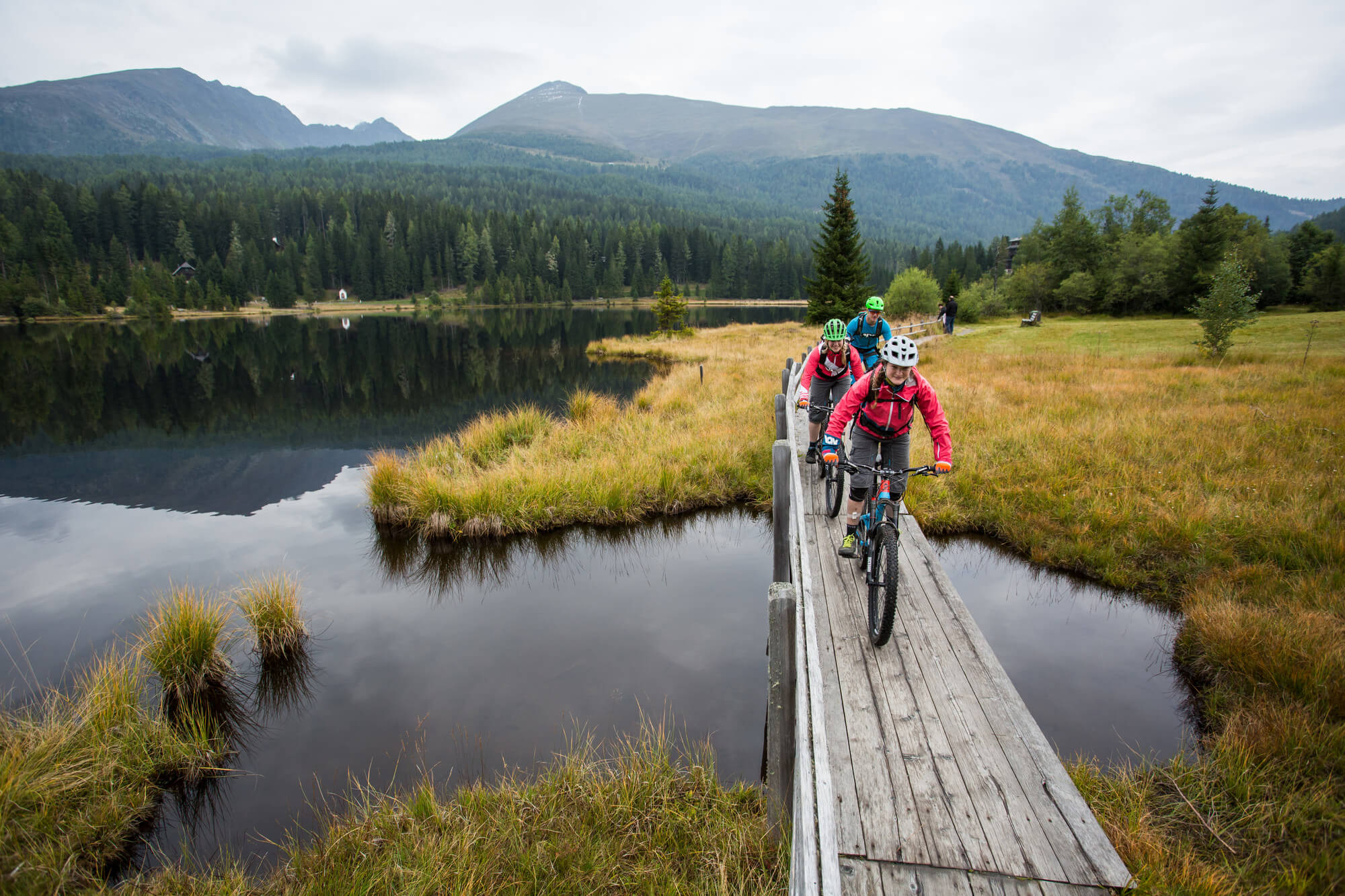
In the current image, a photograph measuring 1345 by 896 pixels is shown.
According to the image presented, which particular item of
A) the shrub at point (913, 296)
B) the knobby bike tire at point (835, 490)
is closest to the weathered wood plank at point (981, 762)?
the knobby bike tire at point (835, 490)

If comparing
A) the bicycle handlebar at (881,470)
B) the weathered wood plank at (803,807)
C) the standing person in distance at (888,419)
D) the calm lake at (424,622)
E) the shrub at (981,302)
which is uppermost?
the shrub at (981,302)

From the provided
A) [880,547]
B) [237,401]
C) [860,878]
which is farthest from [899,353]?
[237,401]

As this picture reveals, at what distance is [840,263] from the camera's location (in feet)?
127

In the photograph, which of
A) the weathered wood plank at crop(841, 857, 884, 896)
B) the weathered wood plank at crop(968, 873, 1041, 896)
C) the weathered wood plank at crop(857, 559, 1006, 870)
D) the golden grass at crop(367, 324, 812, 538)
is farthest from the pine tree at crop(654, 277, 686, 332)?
the weathered wood plank at crop(968, 873, 1041, 896)

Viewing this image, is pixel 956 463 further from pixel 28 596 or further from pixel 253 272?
pixel 253 272

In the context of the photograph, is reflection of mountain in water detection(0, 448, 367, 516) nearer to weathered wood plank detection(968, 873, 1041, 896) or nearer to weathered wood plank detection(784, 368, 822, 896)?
weathered wood plank detection(784, 368, 822, 896)

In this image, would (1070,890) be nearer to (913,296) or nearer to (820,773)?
(820,773)

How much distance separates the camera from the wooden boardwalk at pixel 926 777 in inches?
117

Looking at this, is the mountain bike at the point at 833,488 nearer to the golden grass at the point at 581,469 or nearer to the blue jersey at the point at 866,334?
the blue jersey at the point at 866,334

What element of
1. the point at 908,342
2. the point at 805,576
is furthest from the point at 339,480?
the point at 908,342

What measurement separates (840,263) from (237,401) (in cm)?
3370

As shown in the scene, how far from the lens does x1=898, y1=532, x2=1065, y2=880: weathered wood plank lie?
10.2 ft

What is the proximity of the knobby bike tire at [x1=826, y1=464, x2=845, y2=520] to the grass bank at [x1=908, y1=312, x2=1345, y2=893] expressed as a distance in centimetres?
236

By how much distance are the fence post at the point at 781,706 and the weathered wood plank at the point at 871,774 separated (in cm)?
45
